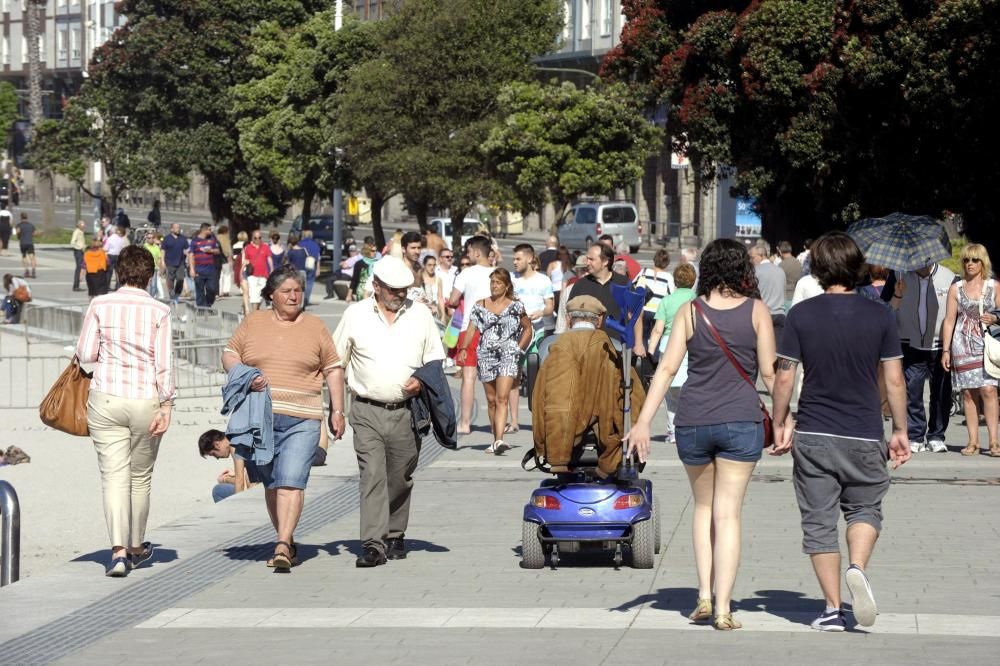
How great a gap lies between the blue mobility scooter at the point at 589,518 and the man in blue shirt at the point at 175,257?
27782 millimetres

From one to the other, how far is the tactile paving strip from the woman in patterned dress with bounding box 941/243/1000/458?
536 centimetres

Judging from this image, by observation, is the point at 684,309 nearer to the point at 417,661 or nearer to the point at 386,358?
the point at 417,661

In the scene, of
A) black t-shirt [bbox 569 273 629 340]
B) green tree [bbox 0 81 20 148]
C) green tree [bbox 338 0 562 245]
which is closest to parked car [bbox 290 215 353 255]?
green tree [bbox 338 0 562 245]

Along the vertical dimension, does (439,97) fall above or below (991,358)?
above

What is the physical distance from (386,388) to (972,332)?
630 cm

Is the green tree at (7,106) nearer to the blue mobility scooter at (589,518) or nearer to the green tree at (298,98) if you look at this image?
the green tree at (298,98)

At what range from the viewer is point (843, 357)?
713 cm

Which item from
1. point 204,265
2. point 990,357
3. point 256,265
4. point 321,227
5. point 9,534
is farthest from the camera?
point 321,227

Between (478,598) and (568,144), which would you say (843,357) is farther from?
(568,144)

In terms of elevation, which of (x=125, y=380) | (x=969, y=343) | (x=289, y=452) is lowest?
(x=289, y=452)

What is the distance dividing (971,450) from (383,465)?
21.1ft

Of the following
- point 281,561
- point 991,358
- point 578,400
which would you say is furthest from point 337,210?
point 578,400

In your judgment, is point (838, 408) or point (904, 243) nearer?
point (838, 408)

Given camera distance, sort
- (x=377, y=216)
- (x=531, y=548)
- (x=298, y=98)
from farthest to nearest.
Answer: (x=377, y=216) → (x=298, y=98) → (x=531, y=548)
